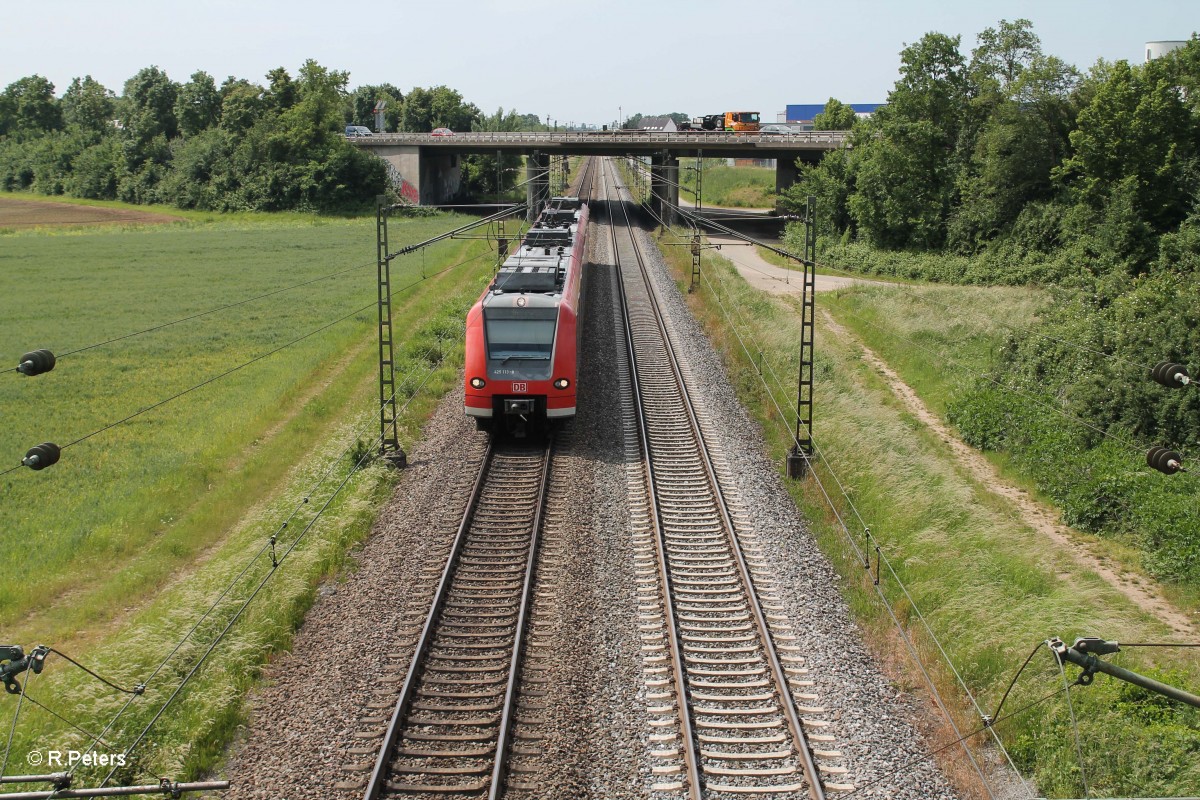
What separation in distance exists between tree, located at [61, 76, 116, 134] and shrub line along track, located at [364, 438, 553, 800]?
109945 millimetres

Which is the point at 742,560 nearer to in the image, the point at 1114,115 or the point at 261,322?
the point at 261,322

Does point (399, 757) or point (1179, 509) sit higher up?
point (1179, 509)

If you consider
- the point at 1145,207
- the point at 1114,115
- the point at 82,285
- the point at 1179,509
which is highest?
the point at 1114,115

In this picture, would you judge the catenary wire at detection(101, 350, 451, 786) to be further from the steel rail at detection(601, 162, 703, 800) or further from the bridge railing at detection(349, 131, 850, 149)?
the bridge railing at detection(349, 131, 850, 149)

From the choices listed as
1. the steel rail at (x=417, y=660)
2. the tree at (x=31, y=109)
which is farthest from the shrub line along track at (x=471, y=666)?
the tree at (x=31, y=109)

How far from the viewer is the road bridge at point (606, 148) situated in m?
62.3

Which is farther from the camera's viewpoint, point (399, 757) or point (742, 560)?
point (742, 560)

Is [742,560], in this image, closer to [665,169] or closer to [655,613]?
[655,613]

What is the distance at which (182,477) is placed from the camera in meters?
19.5

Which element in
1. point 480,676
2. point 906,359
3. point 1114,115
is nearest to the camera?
point 480,676

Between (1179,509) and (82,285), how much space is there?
4542 centimetres

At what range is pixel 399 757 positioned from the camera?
10.1 metres

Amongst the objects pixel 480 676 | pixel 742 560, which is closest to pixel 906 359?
pixel 742 560

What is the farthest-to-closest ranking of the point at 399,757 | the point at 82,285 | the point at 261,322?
the point at 82,285 < the point at 261,322 < the point at 399,757
